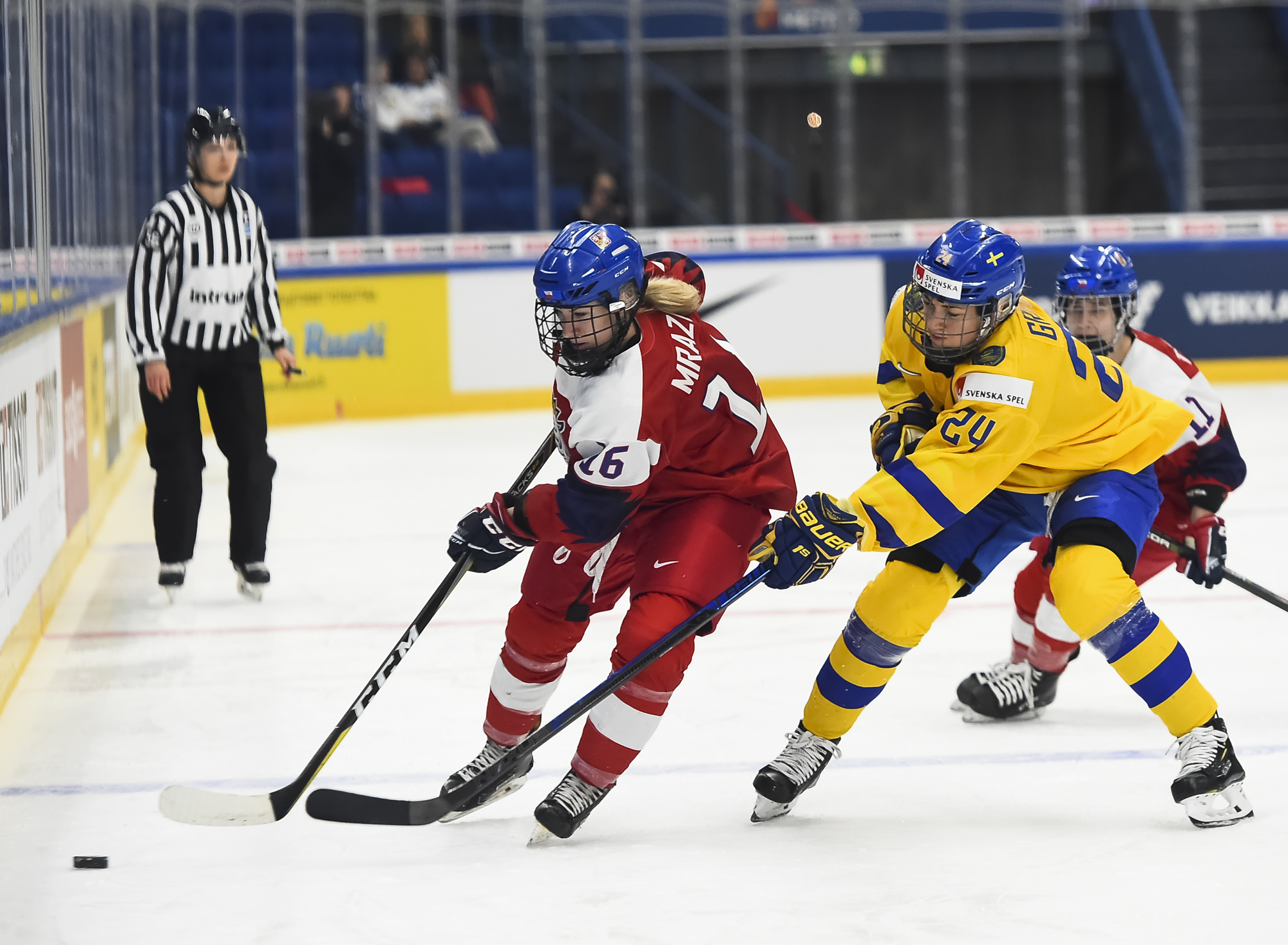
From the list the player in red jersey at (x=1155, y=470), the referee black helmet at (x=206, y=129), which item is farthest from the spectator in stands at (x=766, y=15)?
Answer: the player in red jersey at (x=1155, y=470)

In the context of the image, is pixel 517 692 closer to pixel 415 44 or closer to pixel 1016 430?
pixel 1016 430

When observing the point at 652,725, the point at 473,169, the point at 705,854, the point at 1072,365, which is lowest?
the point at 705,854

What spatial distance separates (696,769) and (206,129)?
237 centimetres

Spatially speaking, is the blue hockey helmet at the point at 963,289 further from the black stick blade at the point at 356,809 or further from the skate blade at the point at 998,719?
the black stick blade at the point at 356,809

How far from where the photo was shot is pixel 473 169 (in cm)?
1010

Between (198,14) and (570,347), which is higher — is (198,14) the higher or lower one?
the higher one

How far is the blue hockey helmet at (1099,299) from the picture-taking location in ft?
10.9

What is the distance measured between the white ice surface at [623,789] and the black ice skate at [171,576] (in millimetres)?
86

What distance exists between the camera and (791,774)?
2699 millimetres

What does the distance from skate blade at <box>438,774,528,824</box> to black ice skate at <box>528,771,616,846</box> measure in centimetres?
14

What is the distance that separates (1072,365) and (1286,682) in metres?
1.31

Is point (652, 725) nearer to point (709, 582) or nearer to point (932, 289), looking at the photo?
point (709, 582)

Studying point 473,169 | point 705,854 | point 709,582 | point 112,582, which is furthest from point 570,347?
point 473,169

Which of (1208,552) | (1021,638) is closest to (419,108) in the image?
(1021,638)
